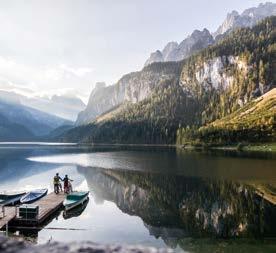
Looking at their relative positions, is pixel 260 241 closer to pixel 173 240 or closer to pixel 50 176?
pixel 173 240

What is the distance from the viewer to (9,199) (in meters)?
63.7

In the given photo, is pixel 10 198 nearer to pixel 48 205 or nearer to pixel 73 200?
pixel 48 205

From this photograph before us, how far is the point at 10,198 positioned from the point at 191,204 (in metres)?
33.7

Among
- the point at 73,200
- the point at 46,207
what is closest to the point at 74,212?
the point at 73,200

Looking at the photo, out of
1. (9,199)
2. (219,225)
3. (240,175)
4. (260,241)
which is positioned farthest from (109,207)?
(240,175)

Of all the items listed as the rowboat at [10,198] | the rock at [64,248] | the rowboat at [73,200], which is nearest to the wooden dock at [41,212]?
the rowboat at [73,200]

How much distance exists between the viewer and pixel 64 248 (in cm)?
475

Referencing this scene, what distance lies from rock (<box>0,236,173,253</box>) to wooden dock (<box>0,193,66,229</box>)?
43.9 metres

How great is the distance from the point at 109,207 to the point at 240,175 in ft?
153

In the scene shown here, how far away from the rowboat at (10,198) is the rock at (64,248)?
61431 millimetres

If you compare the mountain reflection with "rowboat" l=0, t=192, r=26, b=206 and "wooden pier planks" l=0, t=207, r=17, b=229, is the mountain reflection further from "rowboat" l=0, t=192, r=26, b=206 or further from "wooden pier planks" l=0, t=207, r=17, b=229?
"wooden pier planks" l=0, t=207, r=17, b=229

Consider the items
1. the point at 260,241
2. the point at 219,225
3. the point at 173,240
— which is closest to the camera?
the point at 260,241

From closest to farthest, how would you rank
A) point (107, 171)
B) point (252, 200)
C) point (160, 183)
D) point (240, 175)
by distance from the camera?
point (252, 200) → point (160, 183) → point (240, 175) → point (107, 171)

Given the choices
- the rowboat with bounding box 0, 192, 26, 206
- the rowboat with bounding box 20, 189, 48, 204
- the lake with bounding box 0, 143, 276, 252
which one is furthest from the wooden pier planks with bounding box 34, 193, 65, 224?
the rowboat with bounding box 0, 192, 26, 206
